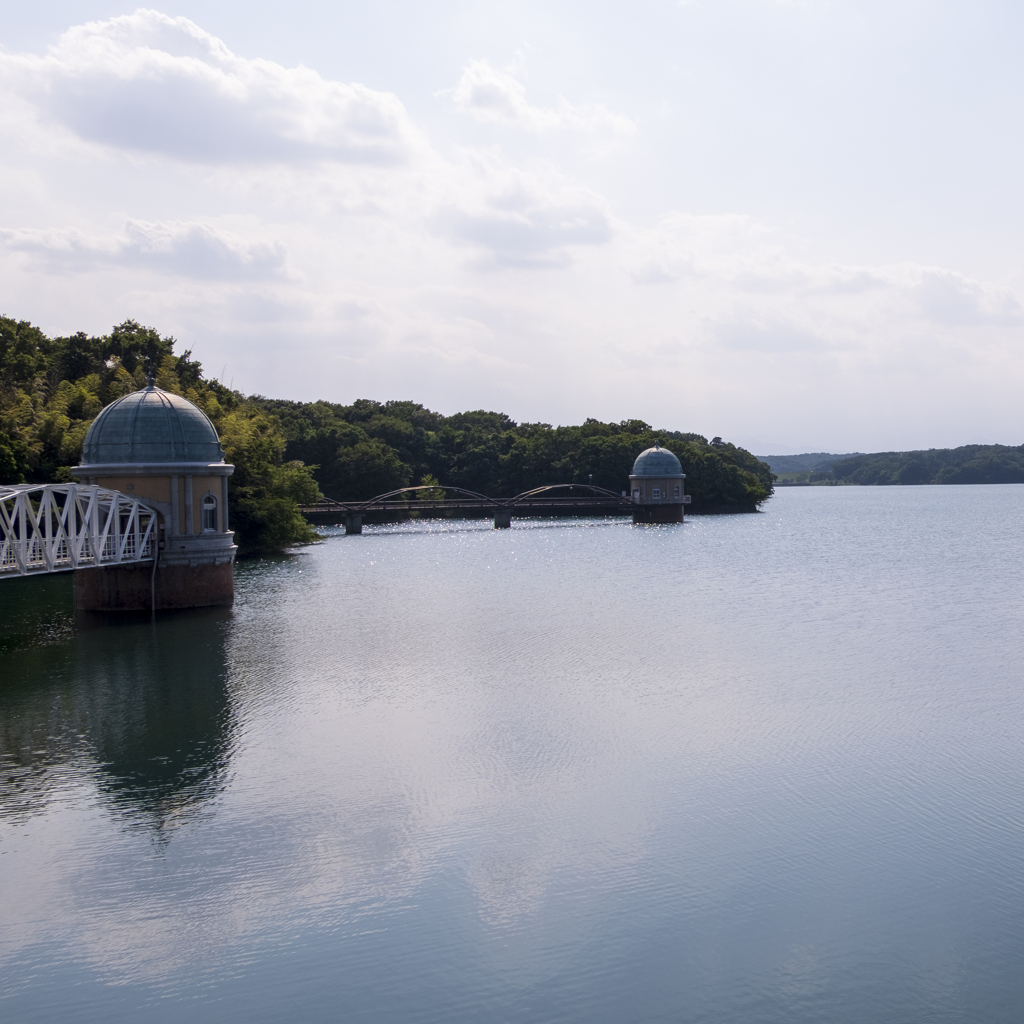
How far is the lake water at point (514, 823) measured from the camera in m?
12.9

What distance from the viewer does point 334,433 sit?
132 meters

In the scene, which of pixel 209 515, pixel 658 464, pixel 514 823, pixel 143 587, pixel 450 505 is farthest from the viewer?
pixel 658 464

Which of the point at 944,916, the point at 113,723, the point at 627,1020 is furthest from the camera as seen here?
the point at 113,723


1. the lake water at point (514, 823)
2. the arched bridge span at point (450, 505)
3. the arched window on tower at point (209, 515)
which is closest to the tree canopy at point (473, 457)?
the arched bridge span at point (450, 505)

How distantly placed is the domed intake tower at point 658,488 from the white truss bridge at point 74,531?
79814mm

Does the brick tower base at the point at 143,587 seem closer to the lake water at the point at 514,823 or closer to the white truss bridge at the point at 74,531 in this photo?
the white truss bridge at the point at 74,531

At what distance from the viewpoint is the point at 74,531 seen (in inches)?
1512

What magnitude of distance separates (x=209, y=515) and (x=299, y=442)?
86.9 meters

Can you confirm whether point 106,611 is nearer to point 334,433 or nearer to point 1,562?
point 1,562

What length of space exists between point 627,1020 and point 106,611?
34588 mm

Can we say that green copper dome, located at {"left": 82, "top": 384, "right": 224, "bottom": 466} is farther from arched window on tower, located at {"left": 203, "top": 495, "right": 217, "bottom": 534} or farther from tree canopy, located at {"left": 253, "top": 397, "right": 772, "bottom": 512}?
tree canopy, located at {"left": 253, "top": 397, "right": 772, "bottom": 512}

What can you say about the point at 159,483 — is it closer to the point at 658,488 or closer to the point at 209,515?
the point at 209,515

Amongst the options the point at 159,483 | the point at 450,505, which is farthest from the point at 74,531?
the point at 450,505

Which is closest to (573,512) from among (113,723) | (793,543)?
(793,543)
